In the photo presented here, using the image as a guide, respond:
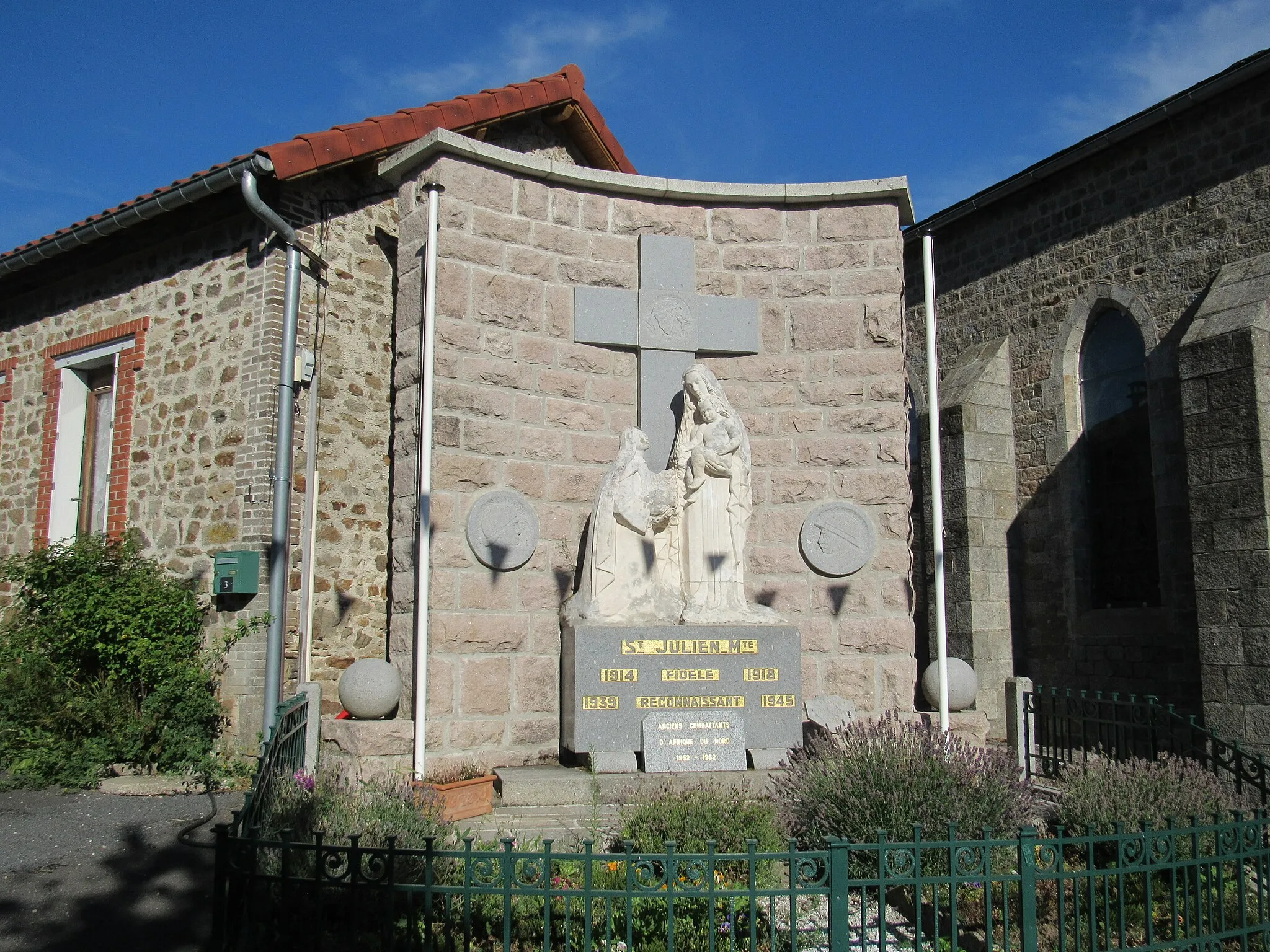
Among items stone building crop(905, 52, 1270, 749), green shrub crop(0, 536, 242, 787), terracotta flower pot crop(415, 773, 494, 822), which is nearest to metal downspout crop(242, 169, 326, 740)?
green shrub crop(0, 536, 242, 787)

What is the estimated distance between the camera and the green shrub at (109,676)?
27.4ft

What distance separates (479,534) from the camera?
762cm

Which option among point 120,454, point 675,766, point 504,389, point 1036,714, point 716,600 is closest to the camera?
point 675,766

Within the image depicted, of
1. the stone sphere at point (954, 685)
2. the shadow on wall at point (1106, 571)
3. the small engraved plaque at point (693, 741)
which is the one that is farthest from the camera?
the shadow on wall at point (1106, 571)

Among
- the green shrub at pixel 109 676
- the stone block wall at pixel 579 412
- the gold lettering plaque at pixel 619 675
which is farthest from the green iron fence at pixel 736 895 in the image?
the green shrub at pixel 109 676

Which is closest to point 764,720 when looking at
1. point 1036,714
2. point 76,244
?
point 1036,714

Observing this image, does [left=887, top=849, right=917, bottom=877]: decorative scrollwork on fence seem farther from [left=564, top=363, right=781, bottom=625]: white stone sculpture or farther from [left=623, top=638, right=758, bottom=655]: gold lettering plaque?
[left=564, top=363, right=781, bottom=625]: white stone sculpture

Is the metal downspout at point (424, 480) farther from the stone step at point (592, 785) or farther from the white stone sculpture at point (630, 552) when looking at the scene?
the white stone sculpture at point (630, 552)

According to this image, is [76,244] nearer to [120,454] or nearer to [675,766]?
[120,454]

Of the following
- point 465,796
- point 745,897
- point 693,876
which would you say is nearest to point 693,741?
point 465,796

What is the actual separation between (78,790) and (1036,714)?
289 inches

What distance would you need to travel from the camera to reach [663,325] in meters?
8.49

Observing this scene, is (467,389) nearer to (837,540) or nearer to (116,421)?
(837,540)

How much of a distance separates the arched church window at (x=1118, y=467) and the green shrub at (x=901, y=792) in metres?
6.75
